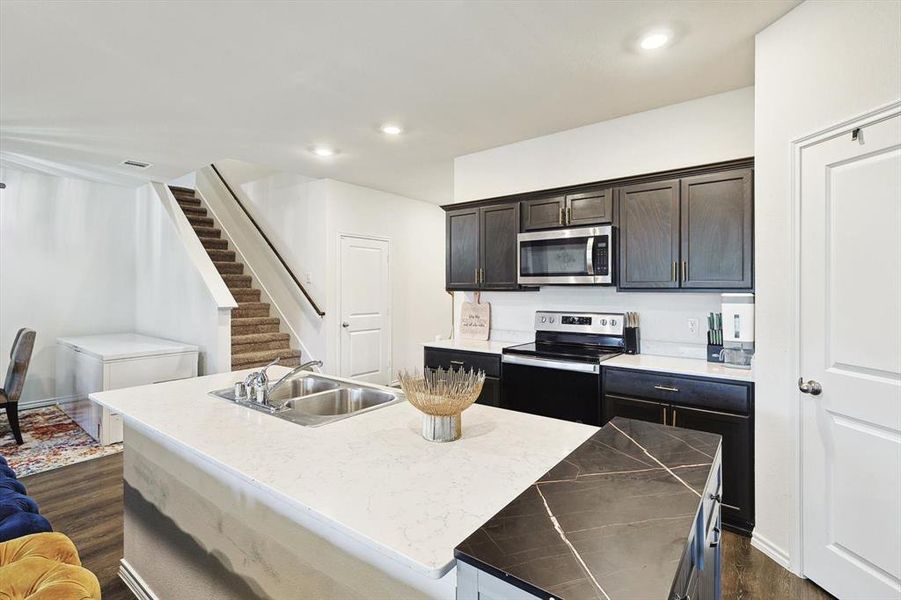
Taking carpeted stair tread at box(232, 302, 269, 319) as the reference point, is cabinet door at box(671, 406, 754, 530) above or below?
below

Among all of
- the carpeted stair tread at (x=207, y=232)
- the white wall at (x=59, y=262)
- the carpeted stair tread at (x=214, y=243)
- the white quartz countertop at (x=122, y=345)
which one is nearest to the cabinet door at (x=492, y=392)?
the white quartz countertop at (x=122, y=345)

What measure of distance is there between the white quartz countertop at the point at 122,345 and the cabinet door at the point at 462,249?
2.84 metres

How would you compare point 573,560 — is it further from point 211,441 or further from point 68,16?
point 68,16

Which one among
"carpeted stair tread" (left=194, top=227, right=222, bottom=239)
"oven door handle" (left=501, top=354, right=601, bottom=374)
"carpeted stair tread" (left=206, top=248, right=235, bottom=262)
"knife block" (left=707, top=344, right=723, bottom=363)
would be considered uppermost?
"carpeted stair tread" (left=194, top=227, right=222, bottom=239)

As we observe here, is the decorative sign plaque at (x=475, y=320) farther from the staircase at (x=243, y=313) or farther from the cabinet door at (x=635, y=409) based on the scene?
the staircase at (x=243, y=313)

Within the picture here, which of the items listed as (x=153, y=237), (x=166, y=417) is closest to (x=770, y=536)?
(x=166, y=417)

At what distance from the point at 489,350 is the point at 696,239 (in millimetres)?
1654

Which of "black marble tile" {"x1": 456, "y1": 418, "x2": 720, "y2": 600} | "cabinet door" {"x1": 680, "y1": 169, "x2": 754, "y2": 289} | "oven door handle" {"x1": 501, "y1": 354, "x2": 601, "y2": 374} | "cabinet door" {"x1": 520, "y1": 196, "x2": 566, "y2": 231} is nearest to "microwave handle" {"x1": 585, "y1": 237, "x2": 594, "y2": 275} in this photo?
"cabinet door" {"x1": 520, "y1": 196, "x2": 566, "y2": 231}

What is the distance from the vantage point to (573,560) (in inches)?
32.0

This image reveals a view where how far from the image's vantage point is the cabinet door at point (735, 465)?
2.43 m

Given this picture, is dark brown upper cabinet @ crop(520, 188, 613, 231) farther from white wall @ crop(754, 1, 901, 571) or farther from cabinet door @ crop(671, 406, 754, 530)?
cabinet door @ crop(671, 406, 754, 530)

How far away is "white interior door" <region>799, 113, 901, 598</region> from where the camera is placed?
1787mm

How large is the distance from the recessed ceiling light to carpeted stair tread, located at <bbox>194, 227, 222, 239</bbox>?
247 inches

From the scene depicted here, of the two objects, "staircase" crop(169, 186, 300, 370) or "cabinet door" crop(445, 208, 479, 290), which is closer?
"cabinet door" crop(445, 208, 479, 290)
